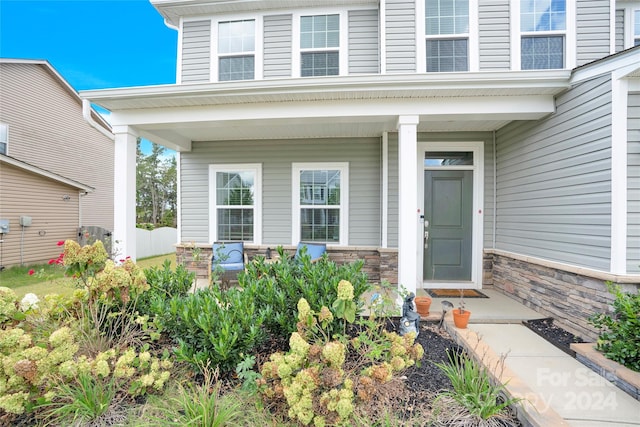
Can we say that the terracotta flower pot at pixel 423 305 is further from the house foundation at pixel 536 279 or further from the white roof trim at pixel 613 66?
the white roof trim at pixel 613 66

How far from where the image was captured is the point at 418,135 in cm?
465

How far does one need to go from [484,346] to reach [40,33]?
696 inches

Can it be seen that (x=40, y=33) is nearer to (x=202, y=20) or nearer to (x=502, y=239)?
Answer: (x=202, y=20)

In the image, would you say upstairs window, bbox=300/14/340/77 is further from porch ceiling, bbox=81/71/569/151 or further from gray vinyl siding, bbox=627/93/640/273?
gray vinyl siding, bbox=627/93/640/273

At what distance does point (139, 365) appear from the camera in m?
1.82

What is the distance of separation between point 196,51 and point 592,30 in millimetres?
6761

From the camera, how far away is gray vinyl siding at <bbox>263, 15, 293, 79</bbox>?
5.06 meters

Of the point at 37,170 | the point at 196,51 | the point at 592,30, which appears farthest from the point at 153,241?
the point at 592,30

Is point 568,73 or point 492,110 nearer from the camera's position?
point 568,73

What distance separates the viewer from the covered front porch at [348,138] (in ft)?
11.0

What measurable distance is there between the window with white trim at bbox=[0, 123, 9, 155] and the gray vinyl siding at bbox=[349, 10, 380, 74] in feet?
35.3

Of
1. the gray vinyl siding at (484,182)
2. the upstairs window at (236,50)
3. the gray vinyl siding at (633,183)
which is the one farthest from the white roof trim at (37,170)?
the gray vinyl siding at (633,183)

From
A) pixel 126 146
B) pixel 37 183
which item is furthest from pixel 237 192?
pixel 37 183

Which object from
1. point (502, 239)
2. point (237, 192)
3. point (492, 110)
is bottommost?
point (502, 239)
